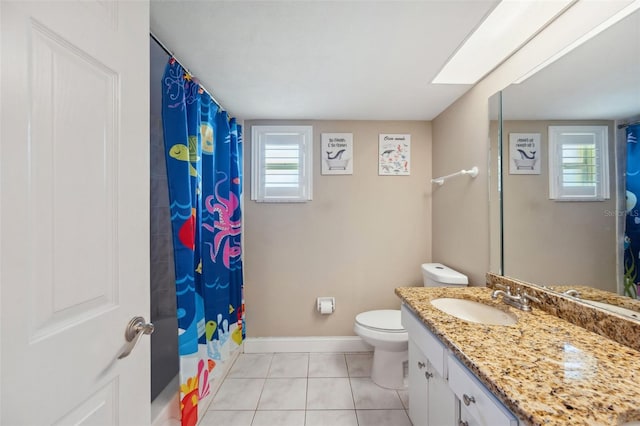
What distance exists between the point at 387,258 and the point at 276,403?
144 centimetres

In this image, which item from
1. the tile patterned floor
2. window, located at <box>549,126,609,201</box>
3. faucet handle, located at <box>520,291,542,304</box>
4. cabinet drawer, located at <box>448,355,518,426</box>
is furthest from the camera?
the tile patterned floor

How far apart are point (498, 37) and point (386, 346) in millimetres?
2006

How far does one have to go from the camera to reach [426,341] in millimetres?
1186

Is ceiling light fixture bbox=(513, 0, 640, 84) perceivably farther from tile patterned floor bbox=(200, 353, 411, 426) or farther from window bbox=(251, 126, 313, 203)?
tile patterned floor bbox=(200, 353, 411, 426)

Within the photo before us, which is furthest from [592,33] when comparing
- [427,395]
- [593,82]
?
[427,395]

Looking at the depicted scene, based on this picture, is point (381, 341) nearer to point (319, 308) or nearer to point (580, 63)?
point (319, 308)

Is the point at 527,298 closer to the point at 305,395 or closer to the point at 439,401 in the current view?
the point at 439,401

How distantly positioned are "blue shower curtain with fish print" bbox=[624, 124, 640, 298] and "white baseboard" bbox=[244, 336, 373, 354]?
6.16ft

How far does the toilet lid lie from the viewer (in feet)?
6.01

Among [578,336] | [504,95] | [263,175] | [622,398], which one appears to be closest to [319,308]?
[263,175]
